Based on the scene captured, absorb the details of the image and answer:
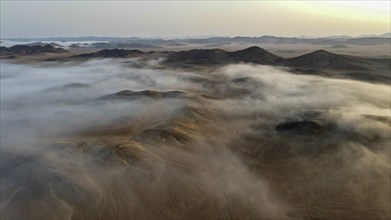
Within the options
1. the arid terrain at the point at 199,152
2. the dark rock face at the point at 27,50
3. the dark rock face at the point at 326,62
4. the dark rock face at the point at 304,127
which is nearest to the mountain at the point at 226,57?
the dark rock face at the point at 326,62

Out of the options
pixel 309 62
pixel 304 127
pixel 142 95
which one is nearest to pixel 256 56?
pixel 309 62

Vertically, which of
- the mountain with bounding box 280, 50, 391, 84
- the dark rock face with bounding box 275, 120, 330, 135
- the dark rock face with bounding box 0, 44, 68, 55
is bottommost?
the dark rock face with bounding box 0, 44, 68, 55

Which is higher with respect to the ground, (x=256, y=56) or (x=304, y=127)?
(x=304, y=127)

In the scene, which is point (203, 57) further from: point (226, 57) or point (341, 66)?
point (341, 66)

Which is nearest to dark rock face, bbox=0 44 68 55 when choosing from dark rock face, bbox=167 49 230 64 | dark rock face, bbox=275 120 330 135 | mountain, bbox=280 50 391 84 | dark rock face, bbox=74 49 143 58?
dark rock face, bbox=74 49 143 58

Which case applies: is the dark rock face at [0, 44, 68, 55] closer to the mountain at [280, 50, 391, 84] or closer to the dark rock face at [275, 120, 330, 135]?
the mountain at [280, 50, 391, 84]

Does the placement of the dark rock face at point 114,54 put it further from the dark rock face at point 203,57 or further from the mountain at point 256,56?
the mountain at point 256,56
